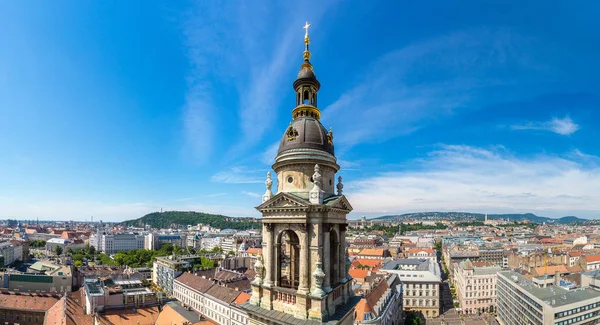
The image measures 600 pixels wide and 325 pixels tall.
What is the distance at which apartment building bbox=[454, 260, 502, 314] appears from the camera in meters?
99.0

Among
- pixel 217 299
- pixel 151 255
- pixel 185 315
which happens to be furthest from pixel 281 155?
pixel 151 255

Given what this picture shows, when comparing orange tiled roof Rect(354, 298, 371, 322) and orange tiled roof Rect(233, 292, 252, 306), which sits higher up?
orange tiled roof Rect(354, 298, 371, 322)

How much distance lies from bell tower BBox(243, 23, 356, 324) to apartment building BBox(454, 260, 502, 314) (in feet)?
308

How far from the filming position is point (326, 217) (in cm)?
1816

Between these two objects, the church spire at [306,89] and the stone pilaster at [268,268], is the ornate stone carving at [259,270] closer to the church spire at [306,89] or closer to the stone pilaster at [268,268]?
the stone pilaster at [268,268]

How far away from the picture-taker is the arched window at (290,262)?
777 inches

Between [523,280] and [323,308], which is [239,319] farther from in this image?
[523,280]

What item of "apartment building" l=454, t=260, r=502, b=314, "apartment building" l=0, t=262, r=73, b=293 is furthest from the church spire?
"apartment building" l=454, t=260, r=502, b=314

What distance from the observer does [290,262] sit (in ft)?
68.0

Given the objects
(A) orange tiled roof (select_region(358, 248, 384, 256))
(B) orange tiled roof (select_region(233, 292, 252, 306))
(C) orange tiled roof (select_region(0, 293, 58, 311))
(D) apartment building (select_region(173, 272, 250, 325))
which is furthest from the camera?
(A) orange tiled roof (select_region(358, 248, 384, 256))

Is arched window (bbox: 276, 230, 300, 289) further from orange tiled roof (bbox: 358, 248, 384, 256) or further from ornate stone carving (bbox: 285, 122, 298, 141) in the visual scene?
orange tiled roof (bbox: 358, 248, 384, 256)

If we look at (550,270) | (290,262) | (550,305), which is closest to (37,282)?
(290,262)

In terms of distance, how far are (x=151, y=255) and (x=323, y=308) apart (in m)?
173

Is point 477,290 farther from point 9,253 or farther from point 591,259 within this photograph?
point 9,253
